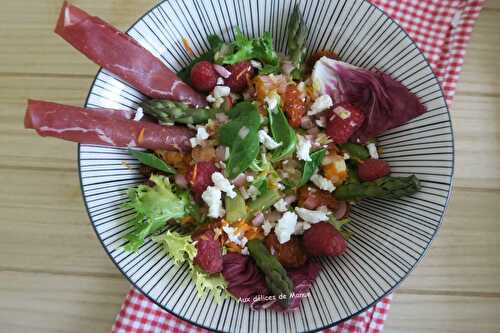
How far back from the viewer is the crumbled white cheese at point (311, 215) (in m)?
1.27

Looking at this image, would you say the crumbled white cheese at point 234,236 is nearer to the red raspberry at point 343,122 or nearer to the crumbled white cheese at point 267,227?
the crumbled white cheese at point 267,227

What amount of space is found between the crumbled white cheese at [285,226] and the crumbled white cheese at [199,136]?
12.5 inches

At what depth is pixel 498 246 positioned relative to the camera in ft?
4.83

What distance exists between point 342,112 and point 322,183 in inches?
8.3

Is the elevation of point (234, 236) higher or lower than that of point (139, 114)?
lower

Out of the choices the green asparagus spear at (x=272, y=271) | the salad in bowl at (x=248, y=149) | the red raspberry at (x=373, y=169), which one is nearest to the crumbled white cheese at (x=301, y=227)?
the salad in bowl at (x=248, y=149)

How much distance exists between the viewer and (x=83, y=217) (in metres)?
1.57

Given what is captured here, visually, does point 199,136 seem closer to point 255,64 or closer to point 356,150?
point 255,64

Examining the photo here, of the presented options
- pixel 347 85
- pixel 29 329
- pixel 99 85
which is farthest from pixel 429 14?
pixel 29 329

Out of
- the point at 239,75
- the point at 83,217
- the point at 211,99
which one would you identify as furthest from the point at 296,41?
the point at 83,217

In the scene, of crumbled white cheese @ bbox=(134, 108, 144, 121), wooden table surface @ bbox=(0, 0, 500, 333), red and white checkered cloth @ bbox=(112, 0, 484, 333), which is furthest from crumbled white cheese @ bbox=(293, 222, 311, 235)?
red and white checkered cloth @ bbox=(112, 0, 484, 333)

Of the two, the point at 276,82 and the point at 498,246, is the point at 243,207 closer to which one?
the point at 276,82

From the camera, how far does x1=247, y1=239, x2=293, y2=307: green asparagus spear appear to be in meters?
1.18

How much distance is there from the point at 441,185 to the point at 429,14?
72 cm
